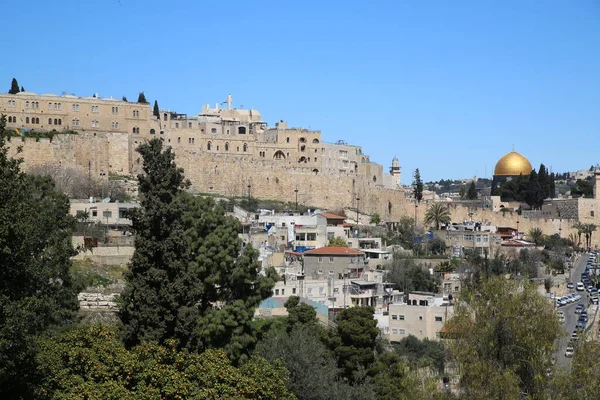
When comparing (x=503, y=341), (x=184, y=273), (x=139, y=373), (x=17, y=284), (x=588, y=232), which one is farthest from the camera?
(x=588, y=232)

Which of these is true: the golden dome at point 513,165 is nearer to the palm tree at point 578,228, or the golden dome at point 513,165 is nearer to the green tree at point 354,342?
the palm tree at point 578,228

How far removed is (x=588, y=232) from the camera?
64.8 metres

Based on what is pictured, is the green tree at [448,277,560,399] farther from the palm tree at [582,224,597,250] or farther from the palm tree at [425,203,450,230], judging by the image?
the palm tree at [582,224,597,250]

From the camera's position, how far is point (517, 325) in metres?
16.6

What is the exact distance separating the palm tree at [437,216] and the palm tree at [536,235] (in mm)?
4989

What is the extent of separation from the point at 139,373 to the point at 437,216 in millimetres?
44951

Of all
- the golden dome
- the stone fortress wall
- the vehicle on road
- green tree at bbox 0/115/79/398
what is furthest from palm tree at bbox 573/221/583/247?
green tree at bbox 0/115/79/398

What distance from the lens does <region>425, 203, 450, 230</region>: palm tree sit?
6027 cm

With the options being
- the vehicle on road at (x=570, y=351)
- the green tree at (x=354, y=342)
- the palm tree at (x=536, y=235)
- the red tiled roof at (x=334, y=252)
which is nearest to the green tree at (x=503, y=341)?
the vehicle on road at (x=570, y=351)

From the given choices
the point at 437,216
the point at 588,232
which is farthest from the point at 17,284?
the point at 588,232

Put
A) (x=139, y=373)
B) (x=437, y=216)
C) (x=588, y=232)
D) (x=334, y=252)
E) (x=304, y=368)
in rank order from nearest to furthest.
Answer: (x=139, y=373), (x=304, y=368), (x=334, y=252), (x=437, y=216), (x=588, y=232)

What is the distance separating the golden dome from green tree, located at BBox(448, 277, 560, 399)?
203 ft

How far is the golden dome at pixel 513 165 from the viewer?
78.2 m

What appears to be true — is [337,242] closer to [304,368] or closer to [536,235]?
[536,235]
